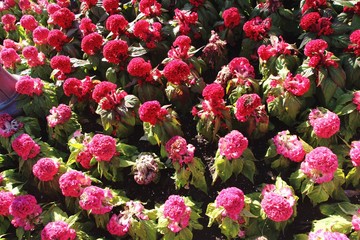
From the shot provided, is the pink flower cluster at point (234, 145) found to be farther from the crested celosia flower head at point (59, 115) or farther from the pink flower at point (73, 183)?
the crested celosia flower head at point (59, 115)

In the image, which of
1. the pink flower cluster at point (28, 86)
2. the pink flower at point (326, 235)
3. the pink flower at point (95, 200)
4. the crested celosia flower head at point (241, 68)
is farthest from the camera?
the pink flower cluster at point (28, 86)

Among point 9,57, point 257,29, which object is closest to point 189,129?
point 257,29

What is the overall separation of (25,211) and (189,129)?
170cm

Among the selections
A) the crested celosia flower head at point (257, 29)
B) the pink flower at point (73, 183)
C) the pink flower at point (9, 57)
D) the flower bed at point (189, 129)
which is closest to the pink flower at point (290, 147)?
the flower bed at point (189, 129)

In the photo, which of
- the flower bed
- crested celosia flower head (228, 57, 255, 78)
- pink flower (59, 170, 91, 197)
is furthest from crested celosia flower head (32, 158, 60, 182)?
crested celosia flower head (228, 57, 255, 78)

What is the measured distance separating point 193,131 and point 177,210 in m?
1.30

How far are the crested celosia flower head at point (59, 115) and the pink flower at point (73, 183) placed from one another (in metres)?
0.78

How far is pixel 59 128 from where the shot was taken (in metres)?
3.87

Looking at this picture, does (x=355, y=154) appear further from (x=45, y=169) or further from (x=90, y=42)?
(x=90, y=42)

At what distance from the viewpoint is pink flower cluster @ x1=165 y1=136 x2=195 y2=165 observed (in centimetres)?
327

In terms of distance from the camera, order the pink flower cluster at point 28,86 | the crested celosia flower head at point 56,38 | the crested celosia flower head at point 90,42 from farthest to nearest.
A: 1. the crested celosia flower head at point 56,38
2. the crested celosia flower head at point 90,42
3. the pink flower cluster at point 28,86

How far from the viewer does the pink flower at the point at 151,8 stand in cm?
439

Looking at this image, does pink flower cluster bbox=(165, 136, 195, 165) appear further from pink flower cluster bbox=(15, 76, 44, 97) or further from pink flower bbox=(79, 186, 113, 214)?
pink flower cluster bbox=(15, 76, 44, 97)

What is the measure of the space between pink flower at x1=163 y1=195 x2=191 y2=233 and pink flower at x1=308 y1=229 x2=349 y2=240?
0.89m
